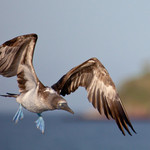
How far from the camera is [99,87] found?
1530cm

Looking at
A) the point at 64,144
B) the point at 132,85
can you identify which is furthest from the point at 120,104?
the point at 132,85

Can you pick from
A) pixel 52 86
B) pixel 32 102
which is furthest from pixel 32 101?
pixel 52 86

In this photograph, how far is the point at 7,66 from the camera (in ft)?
45.6

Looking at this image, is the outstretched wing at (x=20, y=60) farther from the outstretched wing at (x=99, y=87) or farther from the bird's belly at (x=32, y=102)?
the outstretched wing at (x=99, y=87)

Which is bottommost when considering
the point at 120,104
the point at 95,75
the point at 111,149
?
the point at 111,149

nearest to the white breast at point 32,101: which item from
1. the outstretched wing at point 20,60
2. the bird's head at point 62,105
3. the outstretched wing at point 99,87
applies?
the outstretched wing at point 20,60

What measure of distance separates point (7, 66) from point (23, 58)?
0.48m

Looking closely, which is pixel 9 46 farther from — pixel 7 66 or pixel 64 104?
pixel 64 104

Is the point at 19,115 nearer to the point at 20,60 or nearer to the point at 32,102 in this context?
the point at 32,102

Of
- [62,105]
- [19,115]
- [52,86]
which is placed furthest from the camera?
[19,115]

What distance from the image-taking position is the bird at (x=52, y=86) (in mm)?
13531

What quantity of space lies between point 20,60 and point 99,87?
268 cm

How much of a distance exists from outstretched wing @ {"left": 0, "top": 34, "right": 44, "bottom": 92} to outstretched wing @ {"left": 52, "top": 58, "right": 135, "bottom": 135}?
1.29 meters

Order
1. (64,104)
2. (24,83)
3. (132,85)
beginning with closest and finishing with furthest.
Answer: (64,104) < (24,83) < (132,85)
